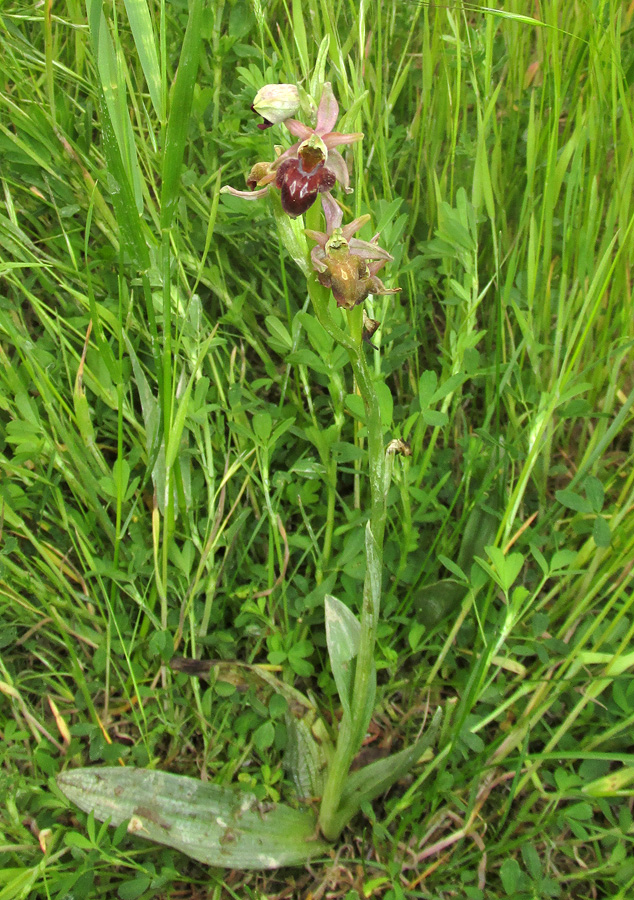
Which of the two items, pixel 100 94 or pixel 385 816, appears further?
pixel 385 816

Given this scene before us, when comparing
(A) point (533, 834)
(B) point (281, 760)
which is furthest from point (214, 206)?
(A) point (533, 834)

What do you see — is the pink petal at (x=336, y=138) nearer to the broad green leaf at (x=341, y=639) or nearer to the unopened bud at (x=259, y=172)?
the unopened bud at (x=259, y=172)

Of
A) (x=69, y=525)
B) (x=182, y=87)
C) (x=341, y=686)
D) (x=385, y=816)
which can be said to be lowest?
(x=385, y=816)

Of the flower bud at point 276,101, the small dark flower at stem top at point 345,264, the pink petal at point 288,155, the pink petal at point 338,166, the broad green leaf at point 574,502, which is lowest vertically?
the broad green leaf at point 574,502

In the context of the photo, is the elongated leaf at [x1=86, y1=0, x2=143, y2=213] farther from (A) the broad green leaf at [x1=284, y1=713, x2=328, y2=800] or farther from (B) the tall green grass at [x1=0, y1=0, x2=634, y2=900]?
(A) the broad green leaf at [x1=284, y1=713, x2=328, y2=800]

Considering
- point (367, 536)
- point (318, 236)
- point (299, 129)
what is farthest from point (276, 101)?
point (367, 536)

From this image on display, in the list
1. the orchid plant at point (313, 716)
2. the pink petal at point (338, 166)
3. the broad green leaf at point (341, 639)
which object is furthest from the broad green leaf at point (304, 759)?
the pink petal at point (338, 166)

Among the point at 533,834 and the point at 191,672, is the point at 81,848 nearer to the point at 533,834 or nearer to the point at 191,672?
the point at 191,672
